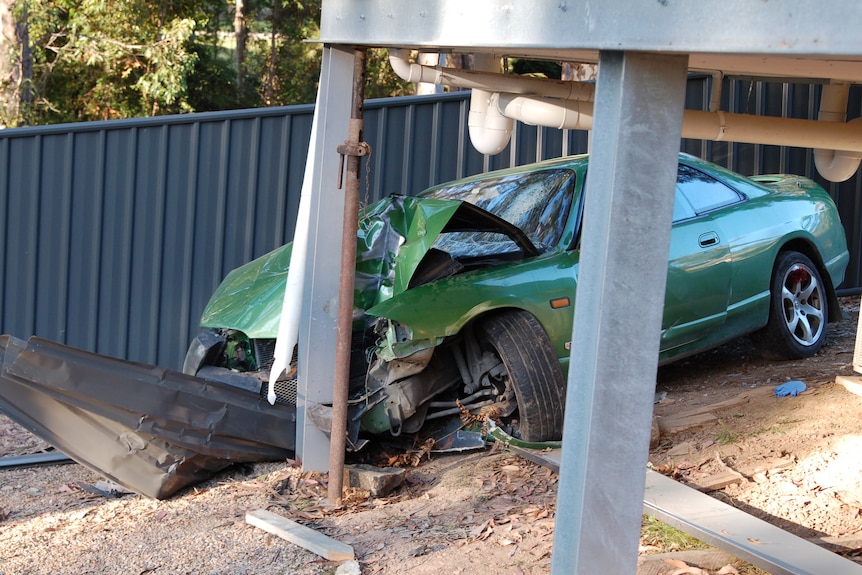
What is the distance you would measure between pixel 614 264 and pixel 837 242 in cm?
537

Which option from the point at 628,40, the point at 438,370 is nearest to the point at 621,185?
the point at 628,40

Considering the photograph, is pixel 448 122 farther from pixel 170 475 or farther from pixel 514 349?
pixel 170 475

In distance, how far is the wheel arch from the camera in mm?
7066

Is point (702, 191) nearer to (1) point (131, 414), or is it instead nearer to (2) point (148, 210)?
(1) point (131, 414)

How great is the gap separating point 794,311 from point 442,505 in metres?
3.50

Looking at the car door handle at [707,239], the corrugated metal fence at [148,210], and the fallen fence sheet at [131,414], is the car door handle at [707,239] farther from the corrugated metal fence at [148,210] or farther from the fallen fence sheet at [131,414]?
the corrugated metal fence at [148,210]

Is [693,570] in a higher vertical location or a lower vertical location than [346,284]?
lower

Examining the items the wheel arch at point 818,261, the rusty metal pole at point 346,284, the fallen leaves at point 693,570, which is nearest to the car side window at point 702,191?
the wheel arch at point 818,261

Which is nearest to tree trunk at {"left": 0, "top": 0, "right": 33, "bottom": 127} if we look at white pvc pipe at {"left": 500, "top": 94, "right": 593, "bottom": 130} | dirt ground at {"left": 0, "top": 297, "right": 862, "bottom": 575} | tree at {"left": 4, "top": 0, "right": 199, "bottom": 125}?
tree at {"left": 4, "top": 0, "right": 199, "bottom": 125}

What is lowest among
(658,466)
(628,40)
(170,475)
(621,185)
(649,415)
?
(170,475)

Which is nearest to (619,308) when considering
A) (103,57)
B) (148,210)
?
(148,210)

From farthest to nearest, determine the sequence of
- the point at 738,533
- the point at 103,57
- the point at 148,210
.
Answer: the point at 103,57, the point at 148,210, the point at 738,533

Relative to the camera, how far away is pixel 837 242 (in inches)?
291

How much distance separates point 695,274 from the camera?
20.5 ft
